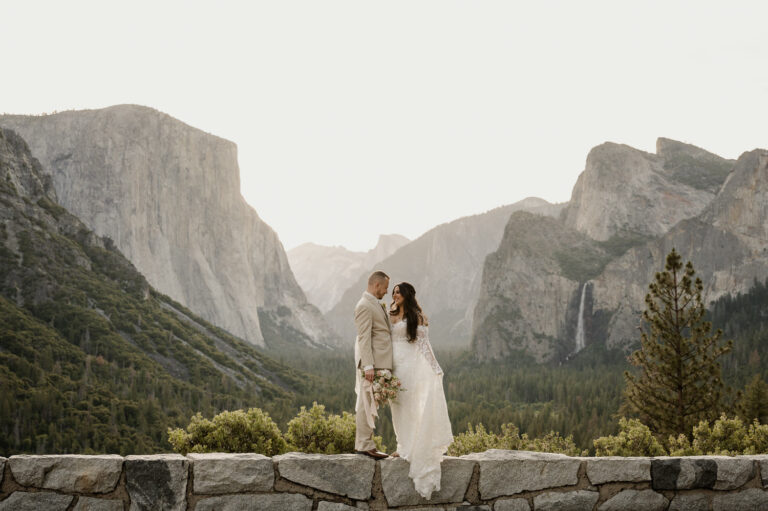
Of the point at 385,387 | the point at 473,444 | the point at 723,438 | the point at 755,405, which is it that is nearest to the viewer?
the point at 385,387

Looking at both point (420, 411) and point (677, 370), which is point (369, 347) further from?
point (677, 370)

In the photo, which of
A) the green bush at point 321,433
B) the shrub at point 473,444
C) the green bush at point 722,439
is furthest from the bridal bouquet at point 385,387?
the shrub at point 473,444

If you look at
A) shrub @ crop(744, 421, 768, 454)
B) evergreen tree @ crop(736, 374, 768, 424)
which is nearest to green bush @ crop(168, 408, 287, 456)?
shrub @ crop(744, 421, 768, 454)

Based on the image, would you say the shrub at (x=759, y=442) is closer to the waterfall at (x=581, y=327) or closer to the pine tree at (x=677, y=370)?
the pine tree at (x=677, y=370)

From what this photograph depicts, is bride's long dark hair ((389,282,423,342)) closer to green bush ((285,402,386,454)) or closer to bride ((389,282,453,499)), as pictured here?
bride ((389,282,453,499))

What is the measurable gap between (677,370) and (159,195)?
→ 483ft

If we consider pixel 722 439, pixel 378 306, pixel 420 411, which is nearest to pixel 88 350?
pixel 722 439

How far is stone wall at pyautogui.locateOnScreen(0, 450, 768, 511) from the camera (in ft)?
23.6

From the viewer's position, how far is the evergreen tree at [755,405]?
A: 35.9 meters

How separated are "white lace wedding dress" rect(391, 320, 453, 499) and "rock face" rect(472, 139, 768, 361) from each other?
140844 millimetres

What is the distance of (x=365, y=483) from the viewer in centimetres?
808

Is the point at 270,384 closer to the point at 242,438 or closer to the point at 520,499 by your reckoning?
the point at 242,438

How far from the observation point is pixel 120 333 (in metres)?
83.6

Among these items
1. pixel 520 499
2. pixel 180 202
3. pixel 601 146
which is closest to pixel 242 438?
pixel 520 499
